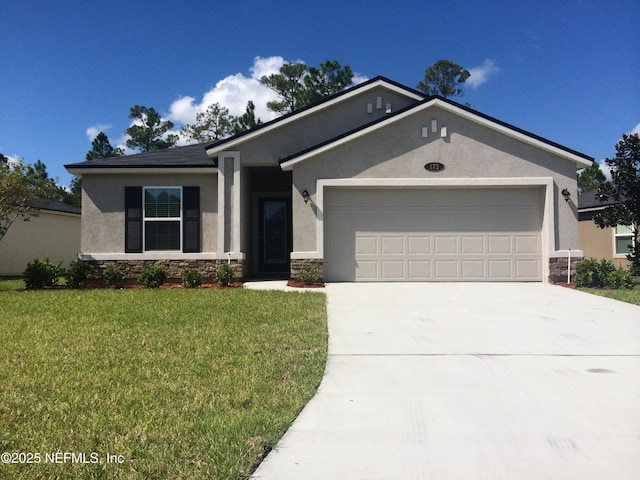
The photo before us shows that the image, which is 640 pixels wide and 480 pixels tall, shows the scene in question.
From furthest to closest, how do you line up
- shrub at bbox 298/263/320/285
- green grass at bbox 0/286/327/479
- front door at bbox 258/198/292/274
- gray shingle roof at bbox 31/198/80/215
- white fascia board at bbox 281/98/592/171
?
gray shingle roof at bbox 31/198/80/215 < front door at bbox 258/198/292/274 < white fascia board at bbox 281/98/592/171 < shrub at bbox 298/263/320/285 < green grass at bbox 0/286/327/479

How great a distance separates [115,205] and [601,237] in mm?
18756

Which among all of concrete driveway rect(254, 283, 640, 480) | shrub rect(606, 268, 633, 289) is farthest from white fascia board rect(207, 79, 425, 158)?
shrub rect(606, 268, 633, 289)

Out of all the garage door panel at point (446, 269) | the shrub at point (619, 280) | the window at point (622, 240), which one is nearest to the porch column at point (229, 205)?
the garage door panel at point (446, 269)

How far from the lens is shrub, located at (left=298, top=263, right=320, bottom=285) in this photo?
10906 millimetres

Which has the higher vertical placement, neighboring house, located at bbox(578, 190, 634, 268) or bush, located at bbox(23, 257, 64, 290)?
neighboring house, located at bbox(578, 190, 634, 268)

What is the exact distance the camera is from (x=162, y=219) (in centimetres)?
1262

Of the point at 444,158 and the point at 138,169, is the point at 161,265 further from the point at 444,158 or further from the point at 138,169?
the point at 444,158

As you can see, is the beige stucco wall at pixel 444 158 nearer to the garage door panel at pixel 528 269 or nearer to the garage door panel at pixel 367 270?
the garage door panel at pixel 528 269

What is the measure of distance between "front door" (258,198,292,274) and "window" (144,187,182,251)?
3.01 meters

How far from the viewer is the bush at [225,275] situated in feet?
36.8

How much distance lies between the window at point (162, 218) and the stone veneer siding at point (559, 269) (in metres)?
10.2

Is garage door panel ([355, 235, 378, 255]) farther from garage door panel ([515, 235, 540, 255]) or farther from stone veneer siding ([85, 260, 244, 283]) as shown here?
stone veneer siding ([85, 260, 244, 283])

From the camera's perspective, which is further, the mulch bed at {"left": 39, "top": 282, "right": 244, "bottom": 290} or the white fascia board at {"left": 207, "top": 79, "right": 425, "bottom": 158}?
the white fascia board at {"left": 207, "top": 79, "right": 425, "bottom": 158}

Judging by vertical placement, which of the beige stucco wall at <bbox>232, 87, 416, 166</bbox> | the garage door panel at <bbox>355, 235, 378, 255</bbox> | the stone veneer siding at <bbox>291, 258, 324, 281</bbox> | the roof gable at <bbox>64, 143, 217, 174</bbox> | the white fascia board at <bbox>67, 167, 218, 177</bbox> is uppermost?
the beige stucco wall at <bbox>232, 87, 416, 166</bbox>
